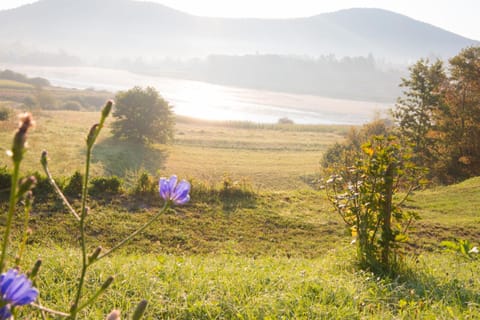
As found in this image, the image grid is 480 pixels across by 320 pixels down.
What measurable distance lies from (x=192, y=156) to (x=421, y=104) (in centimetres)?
1638

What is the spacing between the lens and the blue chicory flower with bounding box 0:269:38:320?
82cm

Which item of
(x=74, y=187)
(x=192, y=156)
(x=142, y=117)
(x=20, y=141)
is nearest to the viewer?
(x=20, y=141)

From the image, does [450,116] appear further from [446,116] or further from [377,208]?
[377,208]

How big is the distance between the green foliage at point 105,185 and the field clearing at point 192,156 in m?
7.36

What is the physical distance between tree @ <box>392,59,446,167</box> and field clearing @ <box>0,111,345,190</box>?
22.7ft

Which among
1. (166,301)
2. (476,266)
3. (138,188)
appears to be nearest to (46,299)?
(166,301)

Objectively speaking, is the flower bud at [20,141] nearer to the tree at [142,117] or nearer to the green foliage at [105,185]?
the green foliage at [105,185]

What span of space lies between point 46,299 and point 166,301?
103 centimetres

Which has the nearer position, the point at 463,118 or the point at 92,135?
the point at 92,135

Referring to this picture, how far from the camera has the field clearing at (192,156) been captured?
24156 mm

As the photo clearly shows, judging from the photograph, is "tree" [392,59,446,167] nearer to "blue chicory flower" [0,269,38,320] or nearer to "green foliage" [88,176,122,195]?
"green foliage" [88,176,122,195]

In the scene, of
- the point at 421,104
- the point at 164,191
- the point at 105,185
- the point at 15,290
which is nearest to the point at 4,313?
the point at 15,290

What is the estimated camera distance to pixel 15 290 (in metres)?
0.83

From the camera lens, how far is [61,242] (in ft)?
25.5
